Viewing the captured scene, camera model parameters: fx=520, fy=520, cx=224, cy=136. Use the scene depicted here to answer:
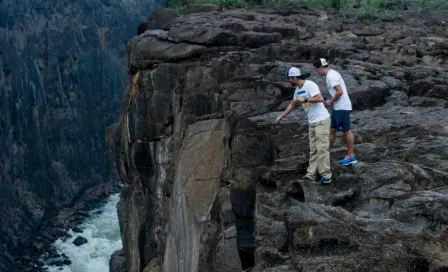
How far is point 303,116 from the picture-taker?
1559 cm

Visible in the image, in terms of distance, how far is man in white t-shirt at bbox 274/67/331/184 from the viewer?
1072 cm

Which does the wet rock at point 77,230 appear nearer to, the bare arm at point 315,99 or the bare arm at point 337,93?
the bare arm at point 337,93

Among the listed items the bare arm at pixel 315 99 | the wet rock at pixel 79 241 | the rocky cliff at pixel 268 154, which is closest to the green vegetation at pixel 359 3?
the rocky cliff at pixel 268 154

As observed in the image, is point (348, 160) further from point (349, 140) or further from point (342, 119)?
point (342, 119)

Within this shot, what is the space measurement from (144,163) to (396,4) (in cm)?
4647

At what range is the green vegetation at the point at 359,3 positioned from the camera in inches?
1695

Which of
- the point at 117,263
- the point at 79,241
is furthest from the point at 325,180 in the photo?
the point at 79,241

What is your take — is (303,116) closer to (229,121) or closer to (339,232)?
(229,121)

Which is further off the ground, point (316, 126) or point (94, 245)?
point (316, 126)

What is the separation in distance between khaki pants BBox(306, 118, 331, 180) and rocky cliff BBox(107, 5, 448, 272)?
336 mm

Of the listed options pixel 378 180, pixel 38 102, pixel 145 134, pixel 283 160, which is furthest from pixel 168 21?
pixel 38 102

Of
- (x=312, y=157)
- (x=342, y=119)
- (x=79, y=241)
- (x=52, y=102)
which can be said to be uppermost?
(x=342, y=119)

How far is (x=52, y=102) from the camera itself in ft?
239

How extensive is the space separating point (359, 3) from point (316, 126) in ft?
175
